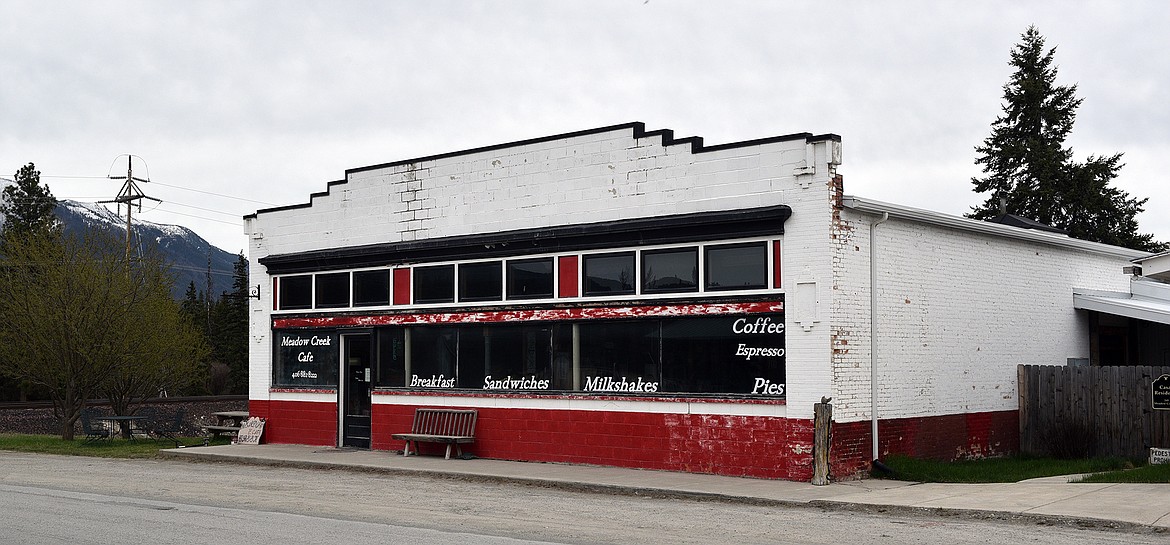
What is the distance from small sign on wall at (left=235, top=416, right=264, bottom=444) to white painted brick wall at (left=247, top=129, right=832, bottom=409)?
0.54 m

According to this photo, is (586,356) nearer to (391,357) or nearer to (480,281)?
(480,281)

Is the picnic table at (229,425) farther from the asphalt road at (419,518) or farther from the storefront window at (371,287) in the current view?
the asphalt road at (419,518)

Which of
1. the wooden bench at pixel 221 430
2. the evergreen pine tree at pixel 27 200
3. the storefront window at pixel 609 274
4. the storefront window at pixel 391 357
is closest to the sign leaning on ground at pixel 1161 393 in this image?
the storefront window at pixel 609 274

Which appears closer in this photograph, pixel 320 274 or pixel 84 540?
pixel 84 540

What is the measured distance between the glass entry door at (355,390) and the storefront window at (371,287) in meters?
0.68

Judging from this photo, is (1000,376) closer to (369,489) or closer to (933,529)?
(933,529)

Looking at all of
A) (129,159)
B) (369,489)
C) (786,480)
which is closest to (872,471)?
(786,480)

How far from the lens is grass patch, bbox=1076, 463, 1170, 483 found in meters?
15.2

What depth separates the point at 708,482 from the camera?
52.4 feet

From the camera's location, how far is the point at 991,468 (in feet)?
57.7

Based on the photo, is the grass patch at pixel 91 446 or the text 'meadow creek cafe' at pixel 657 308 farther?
the grass patch at pixel 91 446

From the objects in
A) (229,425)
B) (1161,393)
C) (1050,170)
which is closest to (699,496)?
(1161,393)

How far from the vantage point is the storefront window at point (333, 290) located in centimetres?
2244

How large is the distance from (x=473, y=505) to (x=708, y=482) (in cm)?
364
